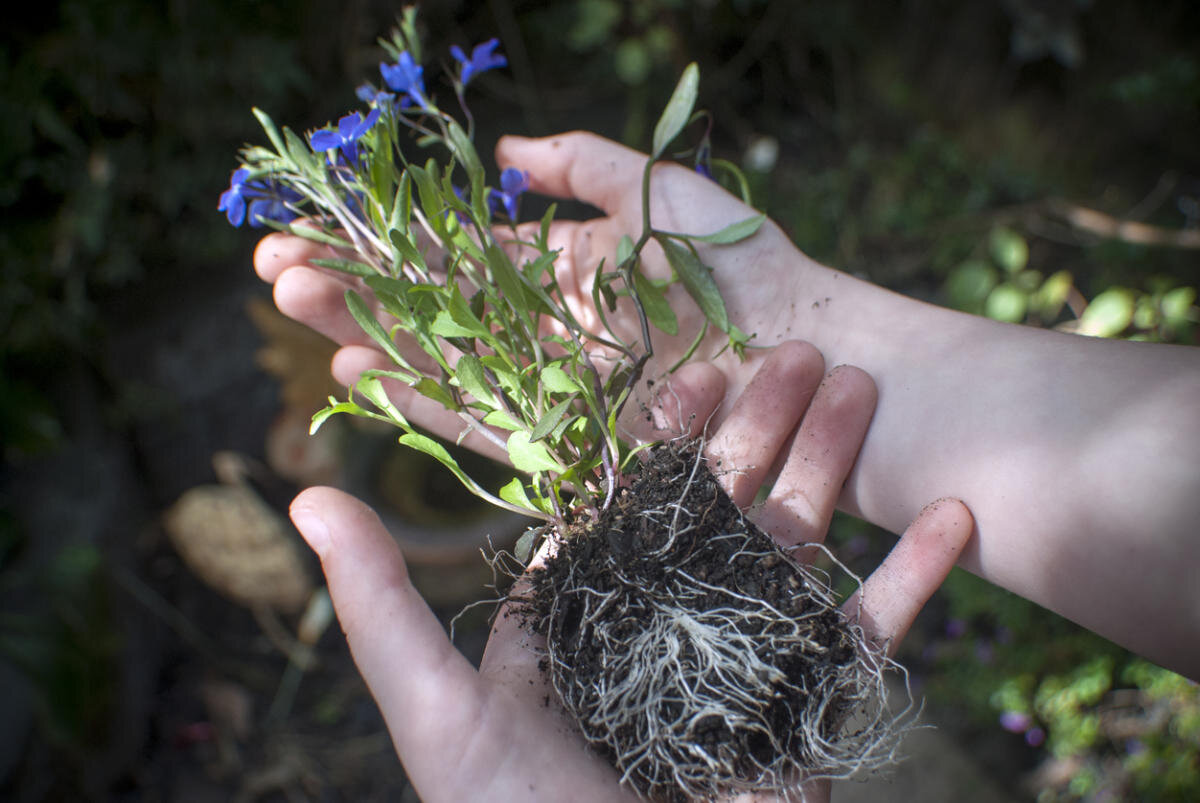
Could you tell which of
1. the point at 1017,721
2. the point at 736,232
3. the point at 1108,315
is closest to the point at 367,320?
the point at 736,232

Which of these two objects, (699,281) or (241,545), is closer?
(699,281)

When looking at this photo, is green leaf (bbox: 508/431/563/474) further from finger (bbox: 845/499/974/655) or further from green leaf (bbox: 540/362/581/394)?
finger (bbox: 845/499/974/655)

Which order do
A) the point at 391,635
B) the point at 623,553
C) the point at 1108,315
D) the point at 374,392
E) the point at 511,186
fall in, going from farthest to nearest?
the point at 1108,315 → the point at 511,186 → the point at 374,392 → the point at 623,553 → the point at 391,635

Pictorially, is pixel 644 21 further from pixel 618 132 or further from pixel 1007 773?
pixel 1007 773

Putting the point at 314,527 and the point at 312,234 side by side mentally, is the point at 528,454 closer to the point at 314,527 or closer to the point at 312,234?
the point at 314,527

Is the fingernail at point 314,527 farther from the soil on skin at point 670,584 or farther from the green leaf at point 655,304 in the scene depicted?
the green leaf at point 655,304

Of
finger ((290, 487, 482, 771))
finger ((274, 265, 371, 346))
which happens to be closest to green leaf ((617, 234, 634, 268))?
finger ((274, 265, 371, 346))
